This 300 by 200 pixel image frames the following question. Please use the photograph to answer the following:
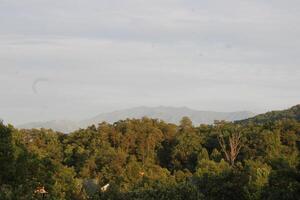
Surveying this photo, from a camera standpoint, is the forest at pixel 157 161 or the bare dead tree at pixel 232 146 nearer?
the forest at pixel 157 161

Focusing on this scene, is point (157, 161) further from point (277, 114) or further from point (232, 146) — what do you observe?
point (277, 114)

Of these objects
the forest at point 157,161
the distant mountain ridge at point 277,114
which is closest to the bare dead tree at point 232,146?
the forest at point 157,161

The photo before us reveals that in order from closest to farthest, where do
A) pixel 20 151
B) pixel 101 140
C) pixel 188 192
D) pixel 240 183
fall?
pixel 20 151 → pixel 188 192 → pixel 240 183 → pixel 101 140

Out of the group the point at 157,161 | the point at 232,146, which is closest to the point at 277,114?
the point at 157,161

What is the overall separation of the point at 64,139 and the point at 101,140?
6041 mm

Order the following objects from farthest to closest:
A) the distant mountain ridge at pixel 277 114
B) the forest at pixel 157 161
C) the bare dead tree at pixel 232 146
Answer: the distant mountain ridge at pixel 277 114
the bare dead tree at pixel 232 146
the forest at pixel 157 161

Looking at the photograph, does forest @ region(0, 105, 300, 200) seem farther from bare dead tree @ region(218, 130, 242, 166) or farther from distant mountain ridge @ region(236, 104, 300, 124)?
distant mountain ridge @ region(236, 104, 300, 124)

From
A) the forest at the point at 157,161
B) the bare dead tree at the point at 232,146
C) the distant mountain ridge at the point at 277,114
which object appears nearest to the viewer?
the forest at the point at 157,161

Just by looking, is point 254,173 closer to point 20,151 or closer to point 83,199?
point 83,199

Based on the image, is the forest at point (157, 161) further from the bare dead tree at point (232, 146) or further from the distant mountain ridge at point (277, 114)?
the distant mountain ridge at point (277, 114)

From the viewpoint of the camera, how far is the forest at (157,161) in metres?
27.0

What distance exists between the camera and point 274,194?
33.2 m

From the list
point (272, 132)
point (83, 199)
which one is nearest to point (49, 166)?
point (83, 199)

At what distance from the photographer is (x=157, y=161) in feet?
271
